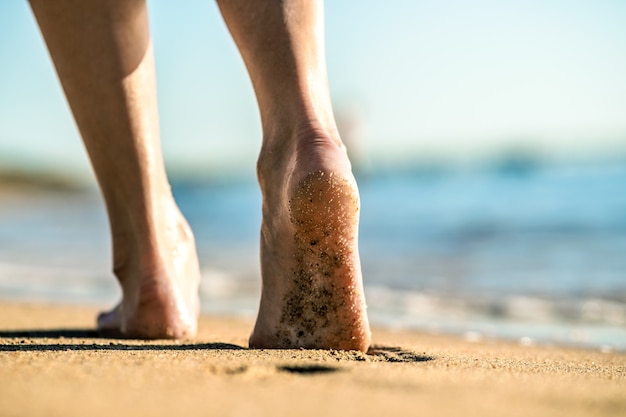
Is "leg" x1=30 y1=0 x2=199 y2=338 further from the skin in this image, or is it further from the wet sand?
the wet sand

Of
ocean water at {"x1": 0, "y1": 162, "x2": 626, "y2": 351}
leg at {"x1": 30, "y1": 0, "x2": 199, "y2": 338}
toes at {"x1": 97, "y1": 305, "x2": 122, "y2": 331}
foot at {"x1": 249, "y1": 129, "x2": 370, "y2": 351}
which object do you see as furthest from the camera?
ocean water at {"x1": 0, "y1": 162, "x2": 626, "y2": 351}

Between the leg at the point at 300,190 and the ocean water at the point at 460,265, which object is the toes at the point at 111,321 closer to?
the leg at the point at 300,190

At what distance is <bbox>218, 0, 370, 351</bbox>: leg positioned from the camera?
1238mm

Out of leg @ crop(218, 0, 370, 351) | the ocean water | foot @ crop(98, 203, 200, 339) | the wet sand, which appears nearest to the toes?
foot @ crop(98, 203, 200, 339)

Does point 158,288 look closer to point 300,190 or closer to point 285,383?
point 300,190

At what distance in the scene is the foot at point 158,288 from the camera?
1589mm

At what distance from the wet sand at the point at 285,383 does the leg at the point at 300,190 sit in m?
0.07

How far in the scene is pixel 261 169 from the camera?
1356mm

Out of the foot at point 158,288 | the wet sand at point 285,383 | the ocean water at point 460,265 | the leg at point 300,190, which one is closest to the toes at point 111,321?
the foot at point 158,288

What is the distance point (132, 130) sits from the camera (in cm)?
157

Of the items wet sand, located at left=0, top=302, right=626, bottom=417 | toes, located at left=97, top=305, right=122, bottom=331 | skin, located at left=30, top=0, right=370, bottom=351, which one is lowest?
wet sand, located at left=0, top=302, right=626, bottom=417

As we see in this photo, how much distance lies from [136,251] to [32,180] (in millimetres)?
21153

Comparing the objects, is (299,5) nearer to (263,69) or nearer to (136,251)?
(263,69)

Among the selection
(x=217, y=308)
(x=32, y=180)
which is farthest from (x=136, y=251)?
(x=32, y=180)
